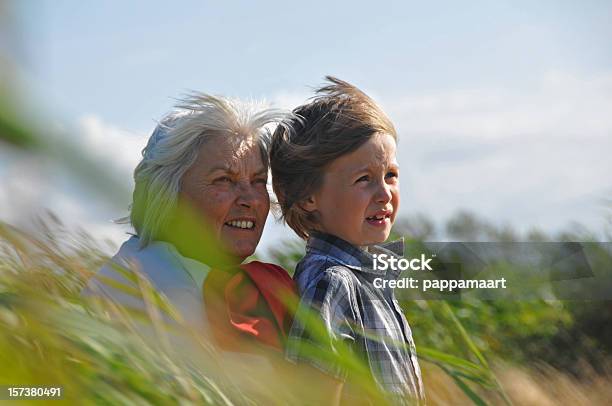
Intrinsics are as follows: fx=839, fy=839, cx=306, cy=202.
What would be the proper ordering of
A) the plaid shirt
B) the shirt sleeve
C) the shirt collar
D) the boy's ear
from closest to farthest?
the shirt sleeve, the plaid shirt, the shirt collar, the boy's ear

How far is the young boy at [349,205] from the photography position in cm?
200

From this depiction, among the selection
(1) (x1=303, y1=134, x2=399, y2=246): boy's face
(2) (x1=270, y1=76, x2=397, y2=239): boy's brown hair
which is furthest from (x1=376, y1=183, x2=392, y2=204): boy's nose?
(2) (x1=270, y1=76, x2=397, y2=239): boy's brown hair

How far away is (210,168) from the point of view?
218cm

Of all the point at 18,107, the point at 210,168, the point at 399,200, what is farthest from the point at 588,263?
the point at 18,107

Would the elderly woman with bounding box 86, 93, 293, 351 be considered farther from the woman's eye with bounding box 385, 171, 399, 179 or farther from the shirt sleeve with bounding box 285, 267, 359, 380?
the woman's eye with bounding box 385, 171, 399, 179

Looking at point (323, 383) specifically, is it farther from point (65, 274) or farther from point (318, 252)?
point (65, 274)

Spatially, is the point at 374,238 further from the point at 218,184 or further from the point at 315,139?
the point at 218,184

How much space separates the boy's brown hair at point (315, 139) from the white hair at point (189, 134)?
0.23 feet

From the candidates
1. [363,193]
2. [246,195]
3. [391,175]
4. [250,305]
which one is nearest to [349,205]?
[363,193]

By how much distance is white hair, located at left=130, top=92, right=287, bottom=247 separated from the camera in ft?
7.09

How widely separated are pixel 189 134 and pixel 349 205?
454 millimetres

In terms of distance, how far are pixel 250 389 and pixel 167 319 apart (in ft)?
0.61

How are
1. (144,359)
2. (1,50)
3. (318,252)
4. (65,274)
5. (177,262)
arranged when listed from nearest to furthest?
(1,50), (144,359), (65,274), (177,262), (318,252)

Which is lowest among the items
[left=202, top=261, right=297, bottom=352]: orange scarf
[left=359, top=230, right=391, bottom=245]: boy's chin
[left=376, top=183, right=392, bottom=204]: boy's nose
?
[left=202, top=261, right=297, bottom=352]: orange scarf
